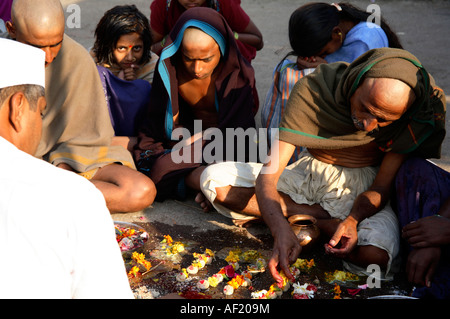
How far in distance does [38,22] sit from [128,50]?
4.78ft

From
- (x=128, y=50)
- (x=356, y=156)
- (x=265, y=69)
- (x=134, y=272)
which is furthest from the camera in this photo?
(x=265, y=69)

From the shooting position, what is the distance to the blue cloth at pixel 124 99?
4898 millimetres

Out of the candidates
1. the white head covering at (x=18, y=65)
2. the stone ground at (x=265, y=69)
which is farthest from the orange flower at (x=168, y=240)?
the white head covering at (x=18, y=65)

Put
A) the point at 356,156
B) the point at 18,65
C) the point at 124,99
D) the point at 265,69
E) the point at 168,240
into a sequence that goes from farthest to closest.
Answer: the point at 265,69
the point at 124,99
the point at 356,156
the point at 168,240
the point at 18,65

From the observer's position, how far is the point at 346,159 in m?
3.97

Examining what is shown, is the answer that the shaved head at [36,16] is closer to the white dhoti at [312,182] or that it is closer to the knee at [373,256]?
the white dhoti at [312,182]

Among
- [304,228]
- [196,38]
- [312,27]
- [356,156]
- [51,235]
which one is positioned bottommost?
[304,228]

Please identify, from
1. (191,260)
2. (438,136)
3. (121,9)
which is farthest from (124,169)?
(438,136)

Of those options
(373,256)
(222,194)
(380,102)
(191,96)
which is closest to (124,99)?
(191,96)

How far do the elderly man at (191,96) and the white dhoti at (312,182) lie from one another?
1.13ft

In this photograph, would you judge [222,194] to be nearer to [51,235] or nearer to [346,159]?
[346,159]

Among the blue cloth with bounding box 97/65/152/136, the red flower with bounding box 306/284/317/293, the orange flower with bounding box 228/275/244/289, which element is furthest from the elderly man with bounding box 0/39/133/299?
the blue cloth with bounding box 97/65/152/136

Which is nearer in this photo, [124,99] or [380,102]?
[380,102]

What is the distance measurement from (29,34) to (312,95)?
78.1 inches
